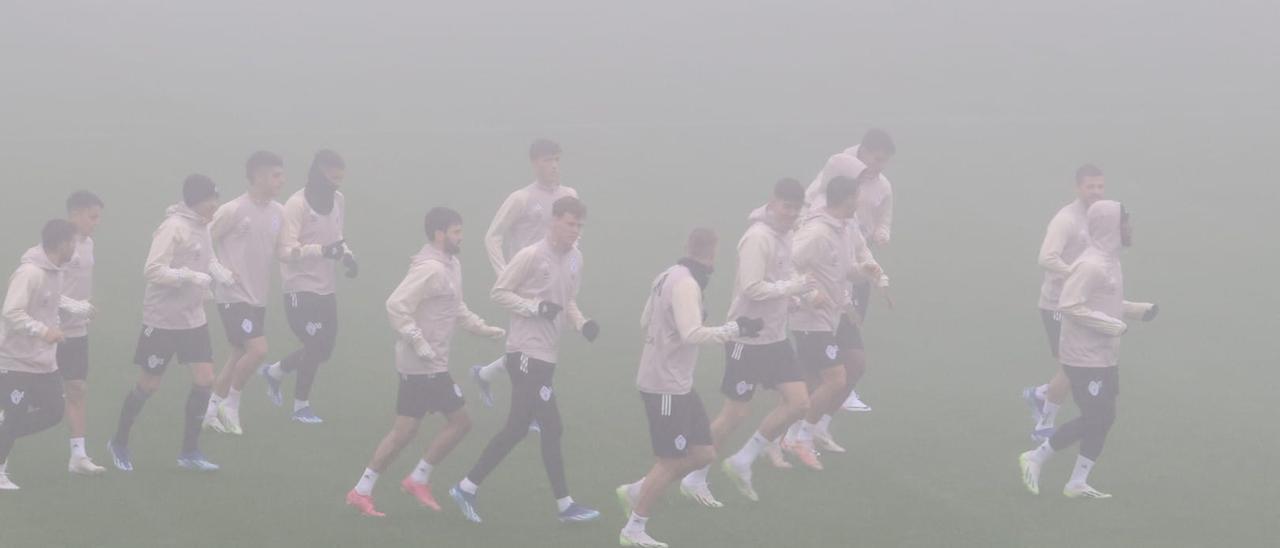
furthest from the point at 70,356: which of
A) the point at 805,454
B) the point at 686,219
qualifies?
the point at 686,219

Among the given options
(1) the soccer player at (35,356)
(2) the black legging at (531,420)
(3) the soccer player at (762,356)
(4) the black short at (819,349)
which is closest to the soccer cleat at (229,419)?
(1) the soccer player at (35,356)

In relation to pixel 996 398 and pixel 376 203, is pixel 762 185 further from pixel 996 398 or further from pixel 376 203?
pixel 996 398

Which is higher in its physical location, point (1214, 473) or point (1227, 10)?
point (1227, 10)

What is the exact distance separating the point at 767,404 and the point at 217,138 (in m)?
15.1

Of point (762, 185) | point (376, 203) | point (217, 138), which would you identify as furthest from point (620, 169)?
point (217, 138)

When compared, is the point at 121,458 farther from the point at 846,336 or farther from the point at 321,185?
the point at 846,336

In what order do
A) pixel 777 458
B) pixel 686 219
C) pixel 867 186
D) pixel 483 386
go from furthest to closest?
pixel 686 219 < pixel 483 386 < pixel 867 186 < pixel 777 458

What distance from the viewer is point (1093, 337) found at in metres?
11.4

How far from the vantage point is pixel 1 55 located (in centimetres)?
3359

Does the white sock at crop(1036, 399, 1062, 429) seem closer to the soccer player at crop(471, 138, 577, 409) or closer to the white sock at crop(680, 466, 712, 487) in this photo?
the white sock at crop(680, 466, 712, 487)

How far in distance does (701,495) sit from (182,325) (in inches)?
155

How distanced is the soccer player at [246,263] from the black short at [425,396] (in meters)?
2.62

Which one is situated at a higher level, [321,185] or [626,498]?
[321,185]

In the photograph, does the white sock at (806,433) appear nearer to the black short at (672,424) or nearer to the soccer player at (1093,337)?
the soccer player at (1093,337)
